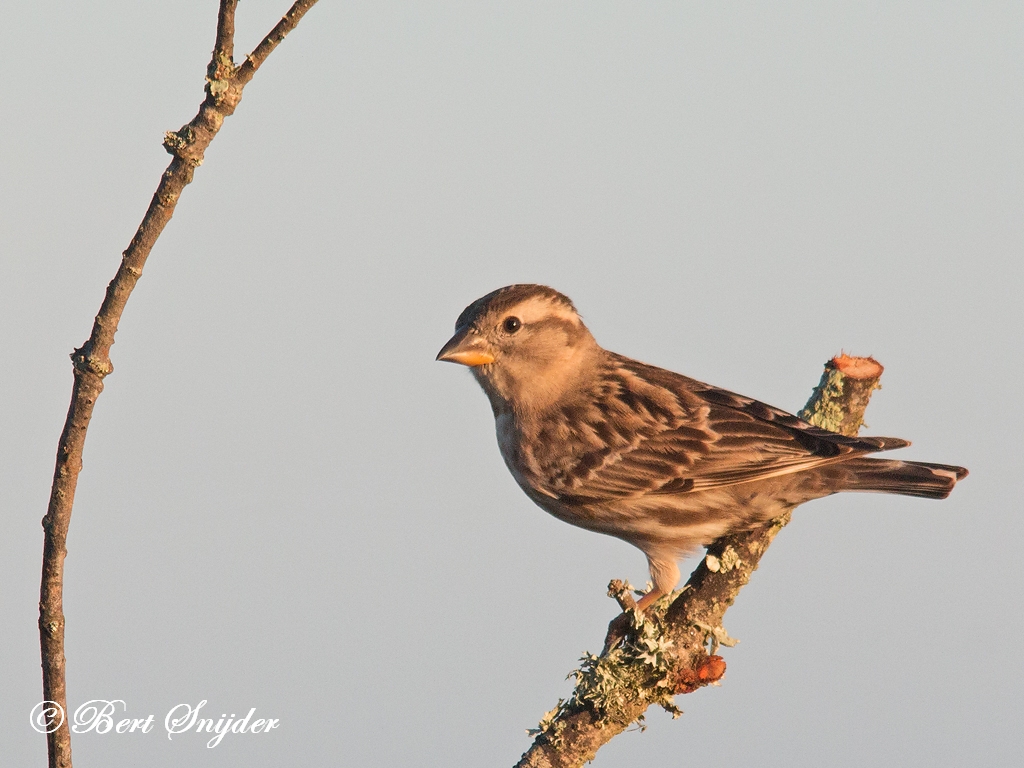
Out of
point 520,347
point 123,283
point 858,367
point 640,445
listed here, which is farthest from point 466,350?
point 123,283

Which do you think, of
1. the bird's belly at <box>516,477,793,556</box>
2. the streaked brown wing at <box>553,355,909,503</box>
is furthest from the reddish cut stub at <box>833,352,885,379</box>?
the bird's belly at <box>516,477,793,556</box>

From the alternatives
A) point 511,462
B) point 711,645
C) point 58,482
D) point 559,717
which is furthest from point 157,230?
point 511,462

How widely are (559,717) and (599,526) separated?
5.85ft

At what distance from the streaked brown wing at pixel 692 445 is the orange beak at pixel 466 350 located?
2.73 ft

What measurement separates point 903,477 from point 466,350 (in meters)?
2.73

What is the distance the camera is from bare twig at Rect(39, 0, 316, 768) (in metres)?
3.38

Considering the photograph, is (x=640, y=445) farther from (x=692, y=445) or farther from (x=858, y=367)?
(x=858, y=367)

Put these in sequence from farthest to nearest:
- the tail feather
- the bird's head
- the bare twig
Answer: the bird's head → the tail feather → the bare twig

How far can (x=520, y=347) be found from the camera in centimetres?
713

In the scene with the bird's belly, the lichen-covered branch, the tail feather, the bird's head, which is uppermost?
the bird's head

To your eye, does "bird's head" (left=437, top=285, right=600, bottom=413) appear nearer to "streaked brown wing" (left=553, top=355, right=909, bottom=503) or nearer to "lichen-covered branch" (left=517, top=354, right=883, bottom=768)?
"streaked brown wing" (left=553, top=355, right=909, bottom=503)

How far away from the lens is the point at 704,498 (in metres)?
6.50

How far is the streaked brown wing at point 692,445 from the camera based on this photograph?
634cm

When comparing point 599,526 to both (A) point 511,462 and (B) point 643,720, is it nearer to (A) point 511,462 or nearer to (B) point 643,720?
(A) point 511,462
